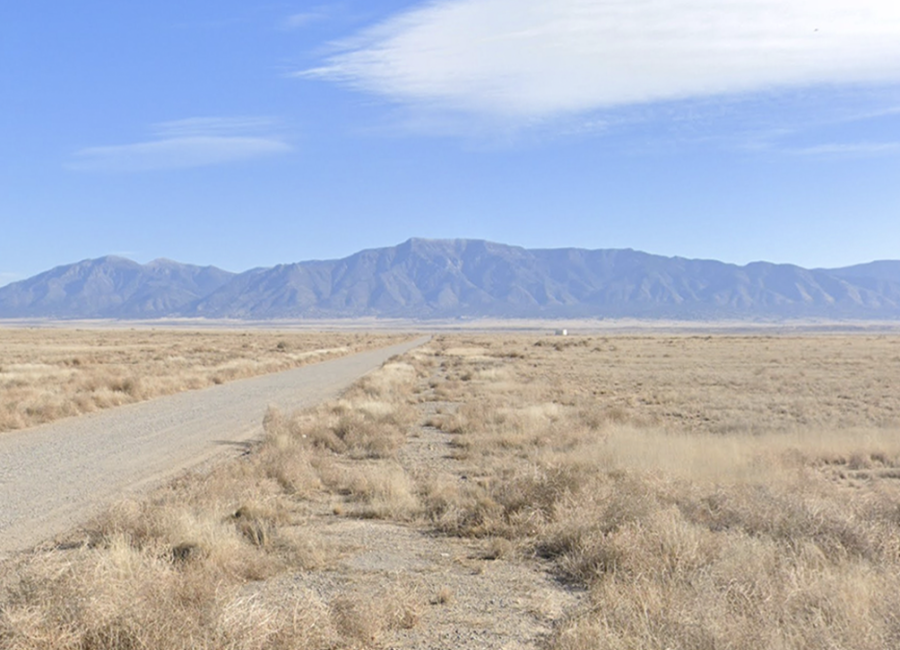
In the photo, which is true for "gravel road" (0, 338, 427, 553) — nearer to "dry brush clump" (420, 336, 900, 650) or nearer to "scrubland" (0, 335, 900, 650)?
"scrubland" (0, 335, 900, 650)

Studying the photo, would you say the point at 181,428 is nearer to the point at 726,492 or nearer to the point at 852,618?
the point at 726,492

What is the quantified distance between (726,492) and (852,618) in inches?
191

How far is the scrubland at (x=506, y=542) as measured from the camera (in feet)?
17.3

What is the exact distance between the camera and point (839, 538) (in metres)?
8.32

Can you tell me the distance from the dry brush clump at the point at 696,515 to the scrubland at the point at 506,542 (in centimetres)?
3

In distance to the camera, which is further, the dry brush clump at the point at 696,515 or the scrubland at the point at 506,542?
the dry brush clump at the point at 696,515

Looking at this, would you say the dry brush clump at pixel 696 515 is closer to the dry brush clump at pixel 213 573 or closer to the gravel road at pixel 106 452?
the dry brush clump at pixel 213 573

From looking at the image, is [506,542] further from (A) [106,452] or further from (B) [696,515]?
(A) [106,452]

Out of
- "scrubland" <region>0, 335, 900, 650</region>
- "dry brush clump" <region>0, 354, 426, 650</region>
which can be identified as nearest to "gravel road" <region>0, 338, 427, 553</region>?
"dry brush clump" <region>0, 354, 426, 650</region>

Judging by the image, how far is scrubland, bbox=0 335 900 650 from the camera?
527 cm

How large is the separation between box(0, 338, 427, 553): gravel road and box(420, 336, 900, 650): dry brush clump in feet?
15.2

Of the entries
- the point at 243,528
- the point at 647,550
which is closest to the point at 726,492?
the point at 647,550

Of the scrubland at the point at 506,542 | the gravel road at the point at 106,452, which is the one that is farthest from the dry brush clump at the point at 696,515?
the gravel road at the point at 106,452

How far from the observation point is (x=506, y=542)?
9.09 m
